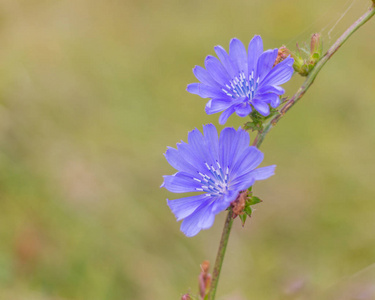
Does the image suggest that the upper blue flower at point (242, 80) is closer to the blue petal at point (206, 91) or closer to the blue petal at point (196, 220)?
the blue petal at point (206, 91)

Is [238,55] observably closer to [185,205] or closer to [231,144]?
[231,144]

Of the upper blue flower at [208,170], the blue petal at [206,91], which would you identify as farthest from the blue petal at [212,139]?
the blue petal at [206,91]

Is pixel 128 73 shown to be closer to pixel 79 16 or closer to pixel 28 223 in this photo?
pixel 79 16

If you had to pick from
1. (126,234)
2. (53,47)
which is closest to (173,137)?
(126,234)

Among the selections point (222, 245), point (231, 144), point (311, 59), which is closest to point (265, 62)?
point (311, 59)

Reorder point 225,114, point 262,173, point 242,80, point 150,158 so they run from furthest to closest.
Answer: point 150,158 < point 242,80 < point 225,114 < point 262,173

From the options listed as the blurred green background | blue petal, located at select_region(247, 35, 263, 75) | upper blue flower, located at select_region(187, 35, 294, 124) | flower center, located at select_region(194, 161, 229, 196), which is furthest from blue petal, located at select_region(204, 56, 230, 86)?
the blurred green background
